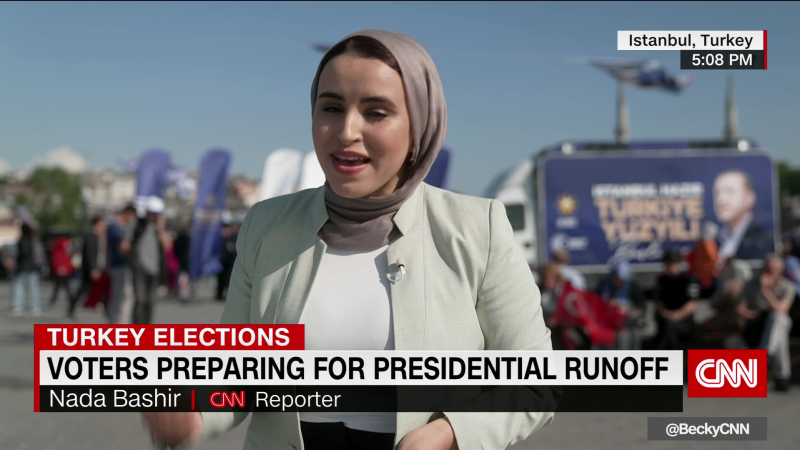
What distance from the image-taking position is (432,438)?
4.52 feet

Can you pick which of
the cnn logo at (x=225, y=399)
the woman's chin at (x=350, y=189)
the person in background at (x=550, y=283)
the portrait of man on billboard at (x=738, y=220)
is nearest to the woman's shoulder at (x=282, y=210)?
the woman's chin at (x=350, y=189)

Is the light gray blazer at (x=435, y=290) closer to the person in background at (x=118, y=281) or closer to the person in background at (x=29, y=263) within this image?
the person in background at (x=118, y=281)

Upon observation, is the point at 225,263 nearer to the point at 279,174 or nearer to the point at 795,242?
the point at 279,174

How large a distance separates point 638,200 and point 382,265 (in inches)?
508

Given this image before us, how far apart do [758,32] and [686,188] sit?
37.7ft

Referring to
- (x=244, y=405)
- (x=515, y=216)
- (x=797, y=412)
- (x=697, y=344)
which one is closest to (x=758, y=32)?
(x=244, y=405)

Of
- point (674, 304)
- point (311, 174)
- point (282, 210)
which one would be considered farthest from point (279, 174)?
point (282, 210)

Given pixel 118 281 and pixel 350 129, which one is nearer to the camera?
pixel 350 129

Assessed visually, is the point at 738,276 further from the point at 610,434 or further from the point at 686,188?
the point at 686,188

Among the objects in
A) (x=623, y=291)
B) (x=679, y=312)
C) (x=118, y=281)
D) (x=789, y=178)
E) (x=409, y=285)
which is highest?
(x=789, y=178)

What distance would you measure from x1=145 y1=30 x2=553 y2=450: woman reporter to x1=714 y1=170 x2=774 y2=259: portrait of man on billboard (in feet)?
44.6

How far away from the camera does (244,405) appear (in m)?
1.56

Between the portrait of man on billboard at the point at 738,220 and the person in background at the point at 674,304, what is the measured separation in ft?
20.6

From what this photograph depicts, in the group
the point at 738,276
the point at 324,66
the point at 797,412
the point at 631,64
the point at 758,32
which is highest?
the point at 631,64
